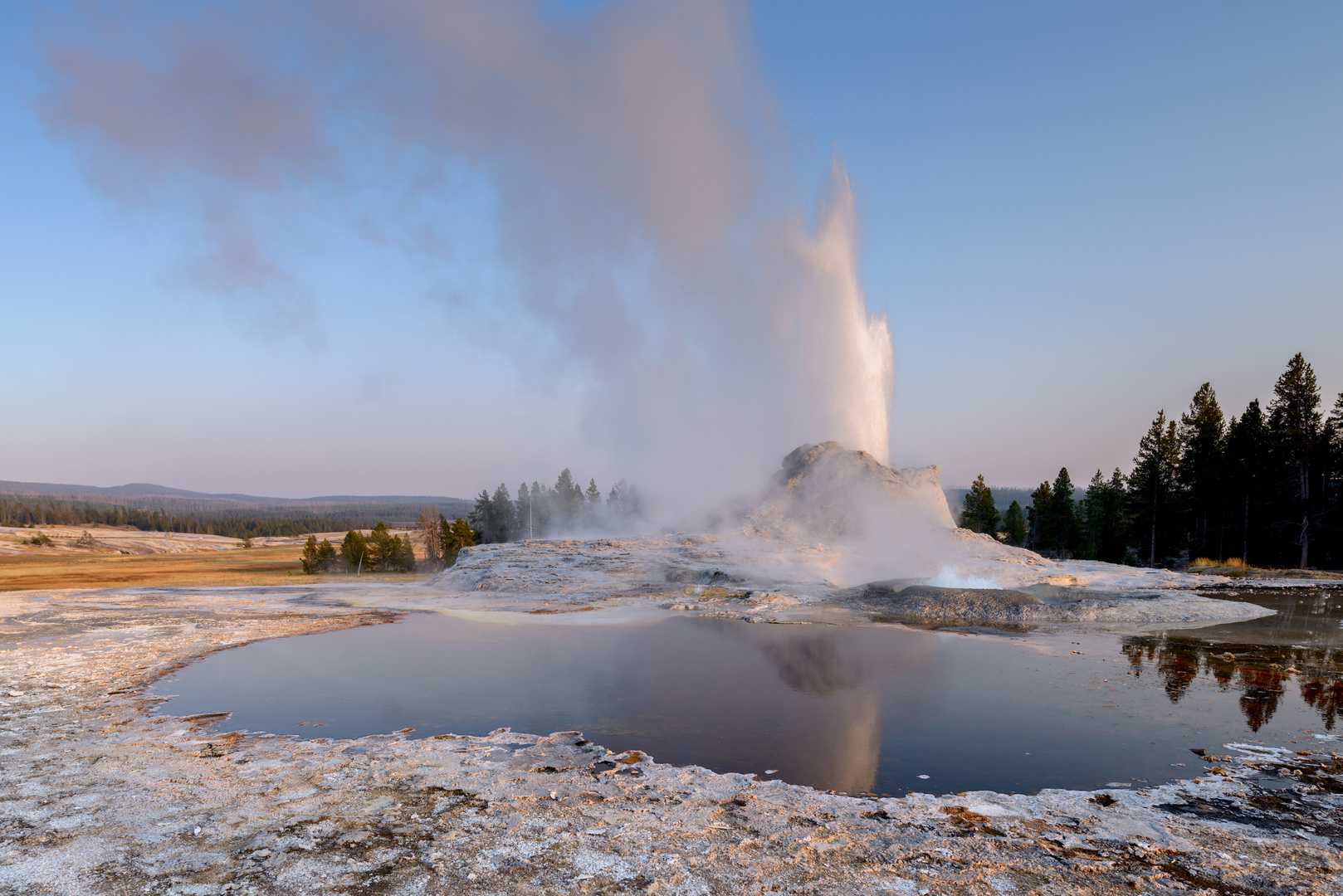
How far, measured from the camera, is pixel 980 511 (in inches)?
2731

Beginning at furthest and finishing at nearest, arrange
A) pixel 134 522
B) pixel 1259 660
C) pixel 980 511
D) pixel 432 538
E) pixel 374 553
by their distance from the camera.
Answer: pixel 134 522, pixel 980 511, pixel 432 538, pixel 374 553, pixel 1259 660

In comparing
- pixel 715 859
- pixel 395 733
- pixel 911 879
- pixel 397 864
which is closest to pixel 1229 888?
pixel 911 879

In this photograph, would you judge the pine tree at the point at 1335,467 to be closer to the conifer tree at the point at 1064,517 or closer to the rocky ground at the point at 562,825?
the conifer tree at the point at 1064,517

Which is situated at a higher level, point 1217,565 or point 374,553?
point 1217,565

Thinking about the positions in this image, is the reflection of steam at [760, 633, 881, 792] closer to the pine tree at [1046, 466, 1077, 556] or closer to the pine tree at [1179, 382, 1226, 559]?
the pine tree at [1179, 382, 1226, 559]

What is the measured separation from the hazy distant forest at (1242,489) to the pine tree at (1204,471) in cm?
7

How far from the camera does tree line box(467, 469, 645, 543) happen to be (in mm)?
58422

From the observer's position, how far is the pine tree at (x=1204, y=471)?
152 ft

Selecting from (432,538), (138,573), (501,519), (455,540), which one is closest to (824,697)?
(455,540)

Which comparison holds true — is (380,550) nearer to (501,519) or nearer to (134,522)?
(501,519)

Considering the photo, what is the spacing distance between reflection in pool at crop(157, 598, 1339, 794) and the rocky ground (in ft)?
2.25

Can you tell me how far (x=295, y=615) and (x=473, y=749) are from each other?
50.7ft

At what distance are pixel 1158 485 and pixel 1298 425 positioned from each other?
1084 centimetres

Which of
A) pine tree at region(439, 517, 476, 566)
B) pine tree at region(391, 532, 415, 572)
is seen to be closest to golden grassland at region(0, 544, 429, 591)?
pine tree at region(391, 532, 415, 572)
